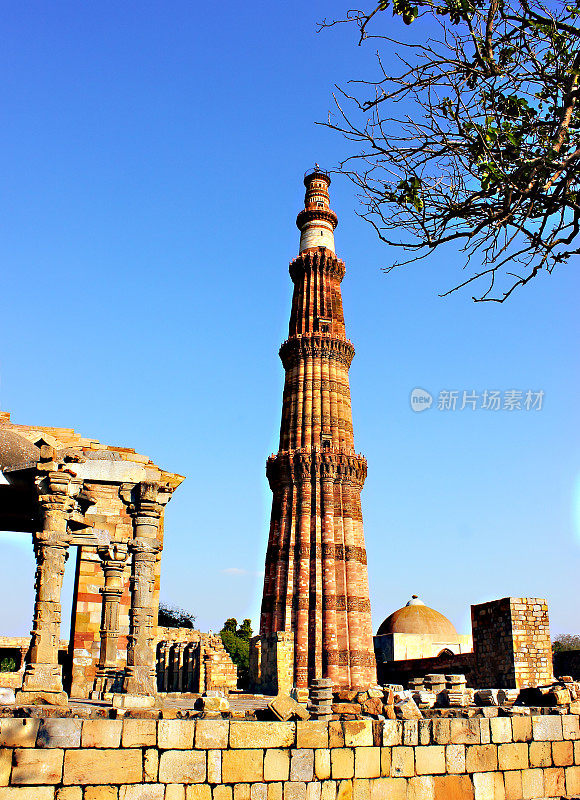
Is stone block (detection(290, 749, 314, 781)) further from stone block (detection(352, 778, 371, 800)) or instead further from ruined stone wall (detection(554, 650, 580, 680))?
ruined stone wall (detection(554, 650, 580, 680))

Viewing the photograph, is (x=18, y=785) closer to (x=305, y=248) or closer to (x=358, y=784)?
(x=358, y=784)

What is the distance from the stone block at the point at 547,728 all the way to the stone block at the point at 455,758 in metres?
1.20

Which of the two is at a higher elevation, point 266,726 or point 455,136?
point 455,136

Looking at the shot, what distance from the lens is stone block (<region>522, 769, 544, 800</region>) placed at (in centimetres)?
961

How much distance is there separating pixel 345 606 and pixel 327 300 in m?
14.3

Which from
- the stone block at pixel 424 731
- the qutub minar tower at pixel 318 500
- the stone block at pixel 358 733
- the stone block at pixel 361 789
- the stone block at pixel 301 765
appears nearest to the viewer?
the stone block at pixel 301 765

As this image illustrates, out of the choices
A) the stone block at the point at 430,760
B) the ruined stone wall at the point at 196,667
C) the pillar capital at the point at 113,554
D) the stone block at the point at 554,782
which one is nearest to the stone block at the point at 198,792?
the stone block at the point at 430,760

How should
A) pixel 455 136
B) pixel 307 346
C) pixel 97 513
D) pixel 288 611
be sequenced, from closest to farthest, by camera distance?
1. pixel 455 136
2. pixel 97 513
3. pixel 288 611
4. pixel 307 346

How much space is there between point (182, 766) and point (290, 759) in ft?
4.08

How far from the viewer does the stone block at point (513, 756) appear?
953 centimetres

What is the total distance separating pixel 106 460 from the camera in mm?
13141

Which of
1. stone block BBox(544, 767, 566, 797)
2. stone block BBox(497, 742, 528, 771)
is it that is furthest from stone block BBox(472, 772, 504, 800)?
stone block BBox(544, 767, 566, 797)

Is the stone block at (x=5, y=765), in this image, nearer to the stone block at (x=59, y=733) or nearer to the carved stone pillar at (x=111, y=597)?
the stone block at (x=59, y=733)

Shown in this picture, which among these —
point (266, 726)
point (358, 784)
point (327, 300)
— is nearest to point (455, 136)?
point (266, 726)
